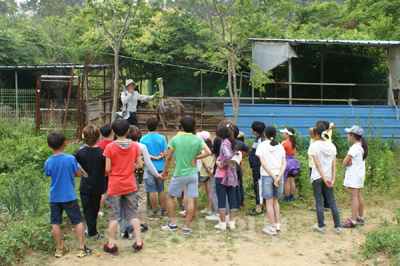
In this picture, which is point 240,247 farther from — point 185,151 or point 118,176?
point 118,176

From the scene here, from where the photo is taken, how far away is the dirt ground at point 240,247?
12.7 feet

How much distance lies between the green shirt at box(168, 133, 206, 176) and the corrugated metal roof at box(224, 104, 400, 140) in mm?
5604

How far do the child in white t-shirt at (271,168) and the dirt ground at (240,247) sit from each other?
0.37m

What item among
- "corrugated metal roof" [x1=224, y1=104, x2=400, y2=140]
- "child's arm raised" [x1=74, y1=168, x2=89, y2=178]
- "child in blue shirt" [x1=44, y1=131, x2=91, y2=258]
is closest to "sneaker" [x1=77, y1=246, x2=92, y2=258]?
"child in blue shirt" [x1=44, y1=131, x2=91, y2=258]

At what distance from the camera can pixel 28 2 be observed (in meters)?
40.9

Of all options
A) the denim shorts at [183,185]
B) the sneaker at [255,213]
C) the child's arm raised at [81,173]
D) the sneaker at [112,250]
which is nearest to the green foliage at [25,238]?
the sneaker at [112,250]

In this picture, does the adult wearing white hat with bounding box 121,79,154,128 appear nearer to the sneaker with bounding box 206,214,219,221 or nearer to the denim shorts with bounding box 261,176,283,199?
the sneaker with bounding box 206,214,219,221

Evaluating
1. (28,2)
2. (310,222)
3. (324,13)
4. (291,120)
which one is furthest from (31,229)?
(28,2)

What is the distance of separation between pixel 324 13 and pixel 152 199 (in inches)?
786

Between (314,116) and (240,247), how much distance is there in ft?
22.5

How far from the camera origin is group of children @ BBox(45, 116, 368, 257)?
12.8 ft

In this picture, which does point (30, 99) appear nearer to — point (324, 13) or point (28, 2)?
point (324, 13)

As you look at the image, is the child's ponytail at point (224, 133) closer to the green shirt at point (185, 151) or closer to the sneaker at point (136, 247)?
the green shirt at point (185, 151)

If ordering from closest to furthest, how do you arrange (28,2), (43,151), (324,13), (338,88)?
(43,151) → (338,88) → (324,13) → (28,2)
